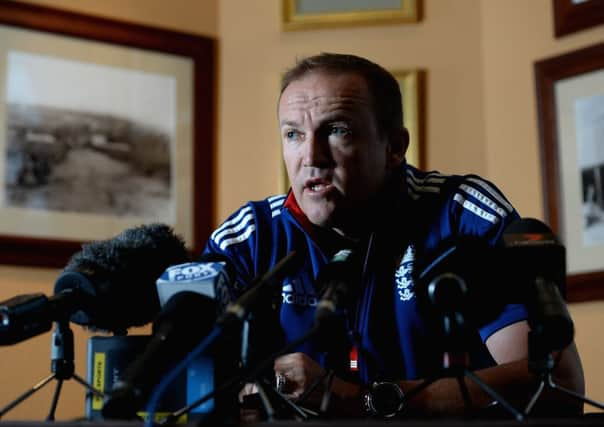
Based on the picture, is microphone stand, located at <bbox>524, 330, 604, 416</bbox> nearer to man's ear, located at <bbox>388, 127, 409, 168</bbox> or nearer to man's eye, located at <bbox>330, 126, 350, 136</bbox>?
man's eye, located at <bbox>330, 126, 350, 136</bbox>

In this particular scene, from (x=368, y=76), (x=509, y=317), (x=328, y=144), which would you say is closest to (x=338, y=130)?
(x=328, y=144)

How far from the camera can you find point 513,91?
280 cm

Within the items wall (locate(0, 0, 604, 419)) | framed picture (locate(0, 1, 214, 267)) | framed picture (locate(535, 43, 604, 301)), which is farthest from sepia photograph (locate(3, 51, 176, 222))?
framed picture (locate(535, 43, 604, 301))

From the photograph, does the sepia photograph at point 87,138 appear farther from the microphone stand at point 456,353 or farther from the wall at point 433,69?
the microphone stand at point 456,353

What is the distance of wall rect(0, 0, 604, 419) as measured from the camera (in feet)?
9.09

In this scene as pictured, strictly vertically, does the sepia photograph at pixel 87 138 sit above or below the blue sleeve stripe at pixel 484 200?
above

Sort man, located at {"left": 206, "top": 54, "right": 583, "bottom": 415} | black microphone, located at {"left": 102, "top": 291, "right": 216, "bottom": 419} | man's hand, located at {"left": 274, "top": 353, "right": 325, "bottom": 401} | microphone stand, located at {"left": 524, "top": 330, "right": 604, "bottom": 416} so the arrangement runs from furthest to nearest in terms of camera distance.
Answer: man, located at {"left": 206, "top": 54, "right": 583, "bottom": 415} < man's hand, located at {"left": 274, "top": 353, "right": 325, "bottom": 401} < microphone stand, located at {"left": 524, "top": 330, "right": 604, "bottom": 416} < black microphone, located at {"left": 102, "top": 291, "right": 216, "bottom": 419}

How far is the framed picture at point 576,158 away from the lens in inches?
101

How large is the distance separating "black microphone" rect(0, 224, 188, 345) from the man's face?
0.42 metres

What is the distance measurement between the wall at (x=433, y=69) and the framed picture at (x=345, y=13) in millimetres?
29

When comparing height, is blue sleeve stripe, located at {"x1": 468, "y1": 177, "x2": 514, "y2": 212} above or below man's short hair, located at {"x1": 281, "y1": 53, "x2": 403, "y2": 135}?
below

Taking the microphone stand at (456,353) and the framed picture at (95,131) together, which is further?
the framed picture at (95,131)

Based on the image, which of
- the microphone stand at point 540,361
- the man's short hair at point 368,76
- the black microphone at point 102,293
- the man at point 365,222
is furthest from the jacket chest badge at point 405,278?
the microphone stand at point 540,361

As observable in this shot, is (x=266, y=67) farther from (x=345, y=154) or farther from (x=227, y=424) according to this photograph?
(x=227, y=424)
